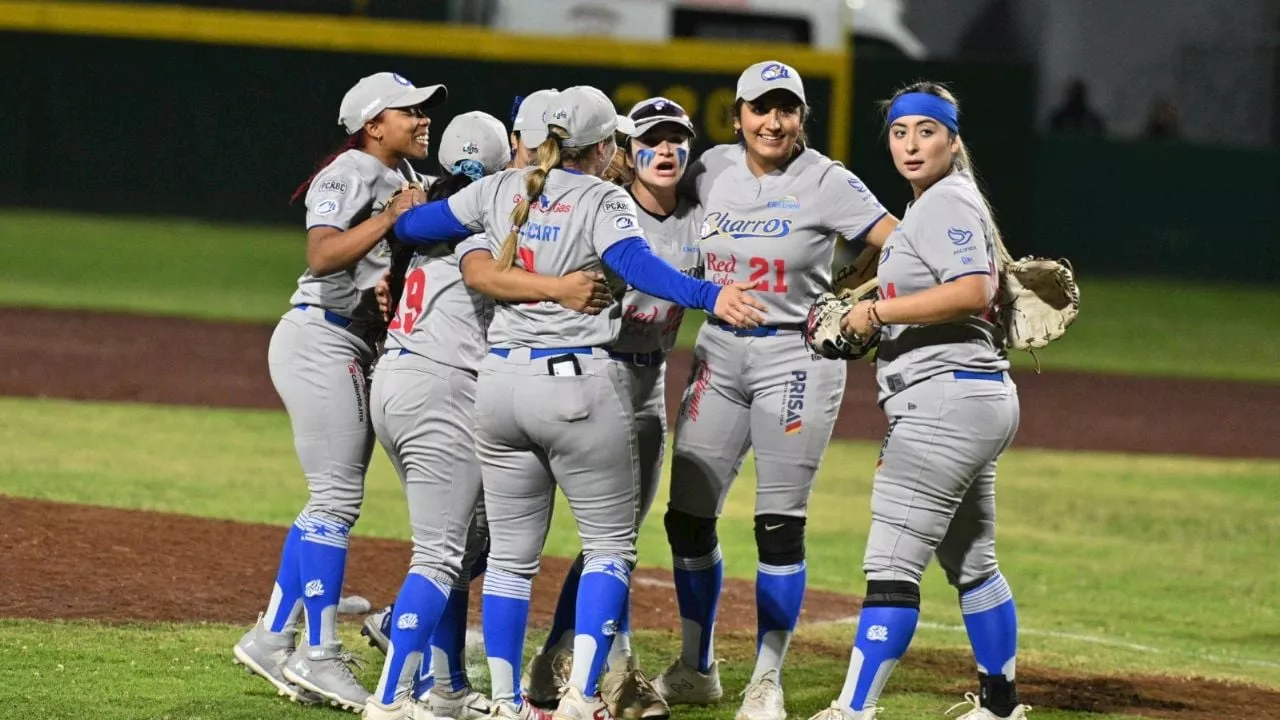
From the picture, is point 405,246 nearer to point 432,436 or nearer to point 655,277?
point 432,436

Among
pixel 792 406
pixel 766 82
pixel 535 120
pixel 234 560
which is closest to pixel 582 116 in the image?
pixel 535 120

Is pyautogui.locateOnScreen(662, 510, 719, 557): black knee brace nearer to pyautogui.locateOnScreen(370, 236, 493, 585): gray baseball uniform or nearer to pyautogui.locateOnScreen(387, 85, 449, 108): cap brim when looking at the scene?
pyautogui.locateOnScreen(370, 236, 493, 585): gray baseball uniform

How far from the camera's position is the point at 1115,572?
8.48 meters

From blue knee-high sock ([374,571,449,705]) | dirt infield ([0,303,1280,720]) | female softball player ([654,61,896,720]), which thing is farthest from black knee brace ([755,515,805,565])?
blue knee-high sock ([374,571,449,705])

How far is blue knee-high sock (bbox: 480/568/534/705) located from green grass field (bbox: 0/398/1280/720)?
718 mm

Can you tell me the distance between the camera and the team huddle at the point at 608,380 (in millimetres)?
4898

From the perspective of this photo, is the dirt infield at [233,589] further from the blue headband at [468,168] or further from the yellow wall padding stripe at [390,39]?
the yellow wall padding stripe at [390,39]

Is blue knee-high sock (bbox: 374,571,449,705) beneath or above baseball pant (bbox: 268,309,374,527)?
beneath

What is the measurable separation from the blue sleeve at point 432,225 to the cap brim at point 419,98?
18.8 inches

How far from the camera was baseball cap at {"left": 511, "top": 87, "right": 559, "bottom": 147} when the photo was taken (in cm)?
500

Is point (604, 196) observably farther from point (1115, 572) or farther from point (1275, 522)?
point (1275, 522)

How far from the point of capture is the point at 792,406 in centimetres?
555

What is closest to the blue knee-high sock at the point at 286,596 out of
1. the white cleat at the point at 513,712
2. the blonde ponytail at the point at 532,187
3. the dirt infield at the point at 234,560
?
the dirt infield at the point at 234,560

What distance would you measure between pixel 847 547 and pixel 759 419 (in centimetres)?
332
